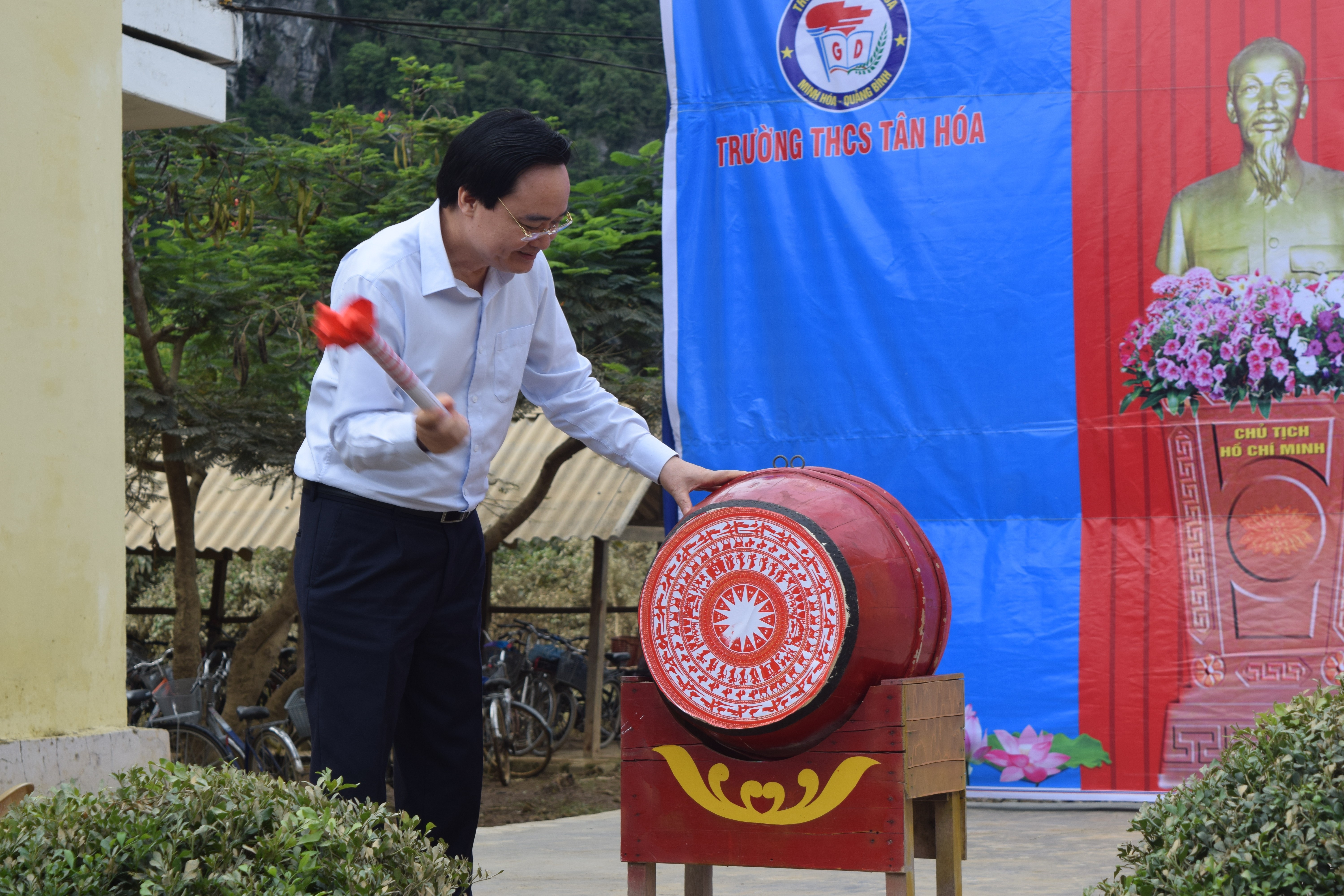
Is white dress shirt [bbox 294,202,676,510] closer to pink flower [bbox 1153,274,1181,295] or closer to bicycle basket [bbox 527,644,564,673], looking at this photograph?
pink flower [bbox 1153,274,1181,295]

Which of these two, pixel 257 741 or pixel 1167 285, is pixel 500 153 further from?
pixel 257 741

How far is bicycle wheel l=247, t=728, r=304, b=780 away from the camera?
27.6 ft

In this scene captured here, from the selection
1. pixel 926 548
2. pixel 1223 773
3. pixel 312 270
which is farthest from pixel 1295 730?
pixel 312 270

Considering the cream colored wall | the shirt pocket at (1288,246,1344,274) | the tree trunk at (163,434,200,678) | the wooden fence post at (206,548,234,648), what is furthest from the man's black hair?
the wooden fence post at (206,548,234,648)

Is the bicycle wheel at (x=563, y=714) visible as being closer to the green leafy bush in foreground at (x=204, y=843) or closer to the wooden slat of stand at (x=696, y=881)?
the wooden slat of stand at (x=696, y=881)

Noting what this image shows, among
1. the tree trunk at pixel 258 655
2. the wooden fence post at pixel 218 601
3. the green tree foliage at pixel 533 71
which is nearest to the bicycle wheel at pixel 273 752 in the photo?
the tree trunk at pixel 258 655

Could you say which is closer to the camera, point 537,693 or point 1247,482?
point 1247,482

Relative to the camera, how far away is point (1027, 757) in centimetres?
488

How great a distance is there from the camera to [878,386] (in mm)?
5039

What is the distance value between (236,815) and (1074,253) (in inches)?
149

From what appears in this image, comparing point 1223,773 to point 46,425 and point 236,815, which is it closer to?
point 236,815

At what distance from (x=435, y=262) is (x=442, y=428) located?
49 cm

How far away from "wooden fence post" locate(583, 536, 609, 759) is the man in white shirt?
809 cm

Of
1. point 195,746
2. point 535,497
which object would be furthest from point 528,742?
point 195,746
